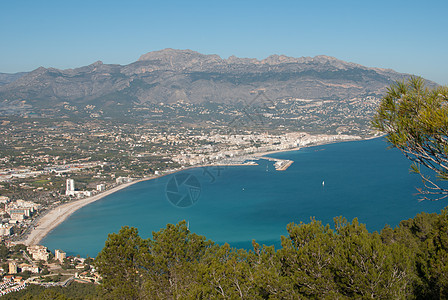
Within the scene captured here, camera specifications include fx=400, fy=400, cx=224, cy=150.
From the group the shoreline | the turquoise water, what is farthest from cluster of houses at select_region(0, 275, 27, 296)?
the shoreline

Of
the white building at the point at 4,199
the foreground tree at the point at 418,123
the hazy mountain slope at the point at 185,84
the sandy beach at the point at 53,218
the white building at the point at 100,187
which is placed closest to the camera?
the foreground tree at the point at 418,123

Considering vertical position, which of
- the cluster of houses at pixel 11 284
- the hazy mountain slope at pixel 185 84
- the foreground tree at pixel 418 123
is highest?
the hazy mountain slope at pixel 185 84

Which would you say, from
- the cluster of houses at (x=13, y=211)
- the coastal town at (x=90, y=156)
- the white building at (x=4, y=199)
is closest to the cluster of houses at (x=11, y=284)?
the coastal town at (x=90, y=156)

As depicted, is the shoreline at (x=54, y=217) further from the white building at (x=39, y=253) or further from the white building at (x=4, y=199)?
the white building at (x=4, y=199)

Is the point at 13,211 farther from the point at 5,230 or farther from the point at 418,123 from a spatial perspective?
the point at 418,123

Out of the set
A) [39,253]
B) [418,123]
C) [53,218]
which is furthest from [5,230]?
[418,123]

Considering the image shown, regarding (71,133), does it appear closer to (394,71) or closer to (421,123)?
(421,123)

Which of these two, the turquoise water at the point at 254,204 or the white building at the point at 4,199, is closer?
the turquoise water at the point at 254,204

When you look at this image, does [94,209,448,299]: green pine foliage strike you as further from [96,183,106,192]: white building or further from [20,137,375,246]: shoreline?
[96,183,106,192]: white building
